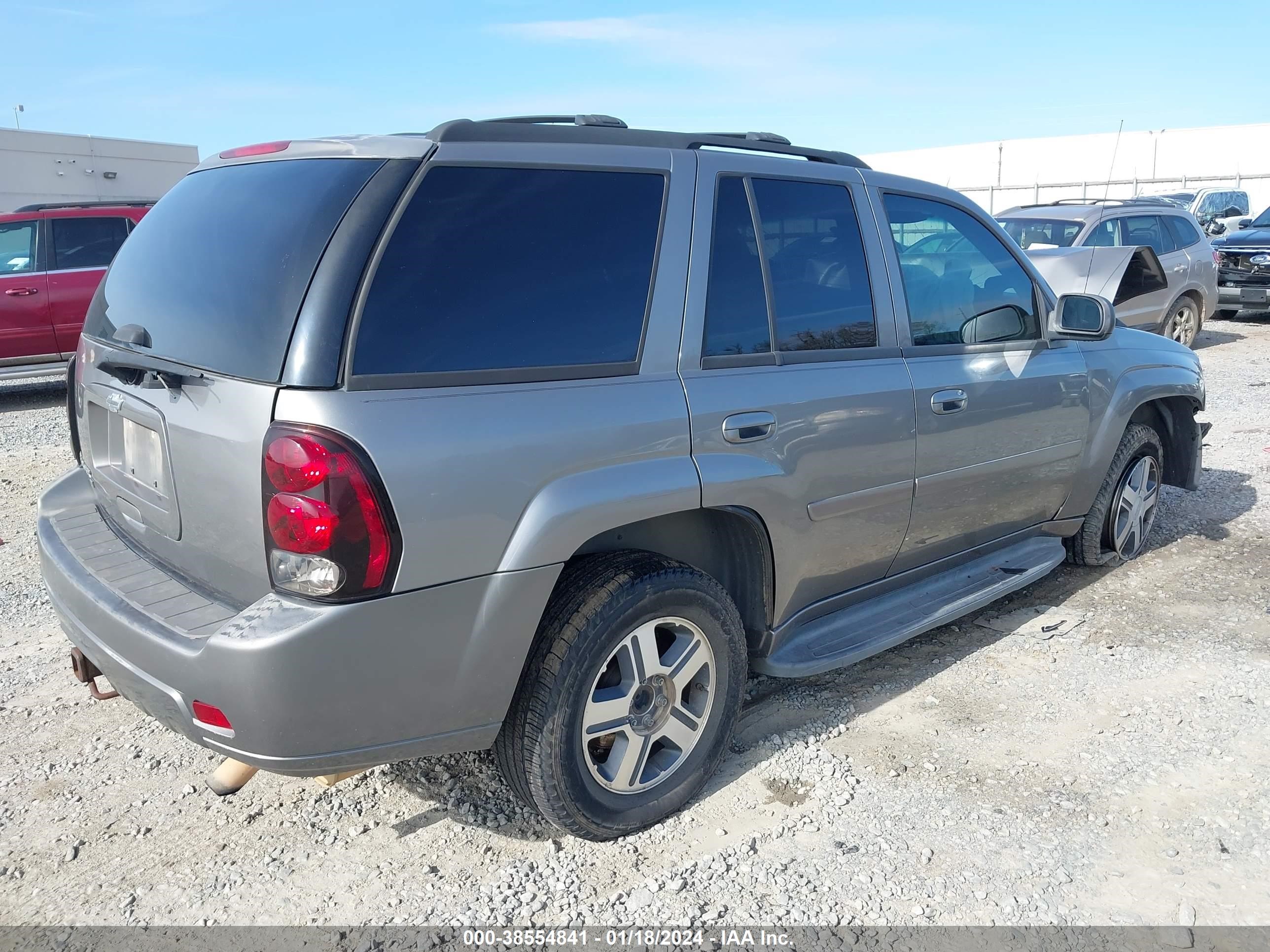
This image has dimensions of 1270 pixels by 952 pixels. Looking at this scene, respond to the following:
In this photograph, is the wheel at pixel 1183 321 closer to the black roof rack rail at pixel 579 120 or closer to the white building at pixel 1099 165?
the black roof rack rail at pixel 579 120

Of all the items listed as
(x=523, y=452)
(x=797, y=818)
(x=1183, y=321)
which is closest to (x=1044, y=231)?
Answer: (x=1183, y=321)

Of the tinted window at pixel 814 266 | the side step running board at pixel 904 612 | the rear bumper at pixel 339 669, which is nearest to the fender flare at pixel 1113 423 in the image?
the side step running board at pixel 904 612

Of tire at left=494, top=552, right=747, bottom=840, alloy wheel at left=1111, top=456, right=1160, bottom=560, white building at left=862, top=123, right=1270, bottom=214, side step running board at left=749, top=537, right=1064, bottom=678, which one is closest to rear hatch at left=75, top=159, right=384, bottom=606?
tire at left=494, top=552, right=747, bottom=840

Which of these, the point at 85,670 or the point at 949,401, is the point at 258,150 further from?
the point at 949,401

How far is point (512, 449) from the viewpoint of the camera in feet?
7.91

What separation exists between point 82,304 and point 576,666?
951 cm

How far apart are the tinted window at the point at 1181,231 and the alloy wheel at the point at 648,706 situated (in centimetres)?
1105

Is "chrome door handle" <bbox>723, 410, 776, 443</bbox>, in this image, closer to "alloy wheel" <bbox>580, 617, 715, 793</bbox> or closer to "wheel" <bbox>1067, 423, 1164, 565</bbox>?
"alloy wheel" <bbox>580, 617, 715, 793</bbox>

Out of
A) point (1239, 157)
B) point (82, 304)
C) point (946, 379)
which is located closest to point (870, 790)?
point (946, 379)

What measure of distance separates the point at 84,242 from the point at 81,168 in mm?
18669

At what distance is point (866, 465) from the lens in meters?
3.33

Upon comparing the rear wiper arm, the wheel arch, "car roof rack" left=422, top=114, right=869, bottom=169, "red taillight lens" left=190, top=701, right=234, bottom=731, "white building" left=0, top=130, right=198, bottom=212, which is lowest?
"red taillight lens" left=190, top=701, right=234, bottom=731

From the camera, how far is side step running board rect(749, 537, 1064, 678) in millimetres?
3287

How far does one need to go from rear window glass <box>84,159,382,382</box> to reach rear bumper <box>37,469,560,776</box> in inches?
23.7
